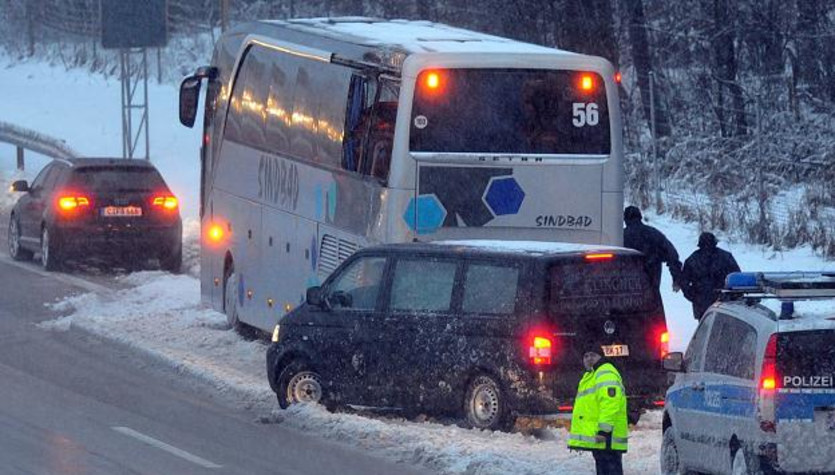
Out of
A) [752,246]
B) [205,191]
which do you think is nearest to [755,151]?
[752,246]

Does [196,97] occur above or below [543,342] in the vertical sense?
above

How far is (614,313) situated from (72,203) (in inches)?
563

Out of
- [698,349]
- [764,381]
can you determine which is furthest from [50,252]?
[764,381]

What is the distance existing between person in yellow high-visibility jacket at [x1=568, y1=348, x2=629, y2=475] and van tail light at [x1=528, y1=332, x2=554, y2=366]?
8.24ft

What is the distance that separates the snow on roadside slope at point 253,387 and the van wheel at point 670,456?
372 millimetres

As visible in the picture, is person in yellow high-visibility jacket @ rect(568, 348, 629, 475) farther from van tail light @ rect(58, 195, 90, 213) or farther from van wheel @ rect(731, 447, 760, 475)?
van tail light @ rect(58, 195, 90, 213)

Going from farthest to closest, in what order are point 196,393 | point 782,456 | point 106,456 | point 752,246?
point 752,246, point 196,393, point 106,456, point 782,456

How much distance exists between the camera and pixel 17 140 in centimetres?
4297

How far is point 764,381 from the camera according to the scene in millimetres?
10273

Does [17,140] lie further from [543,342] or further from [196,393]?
[543,342]

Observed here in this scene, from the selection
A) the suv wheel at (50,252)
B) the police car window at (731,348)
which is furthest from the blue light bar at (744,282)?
the suv wheel at (50,252)

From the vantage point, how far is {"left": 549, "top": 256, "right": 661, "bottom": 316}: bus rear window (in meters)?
14.1

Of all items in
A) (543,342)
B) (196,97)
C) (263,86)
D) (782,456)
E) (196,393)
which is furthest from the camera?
(196,97)

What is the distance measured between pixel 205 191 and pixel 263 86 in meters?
2.63
